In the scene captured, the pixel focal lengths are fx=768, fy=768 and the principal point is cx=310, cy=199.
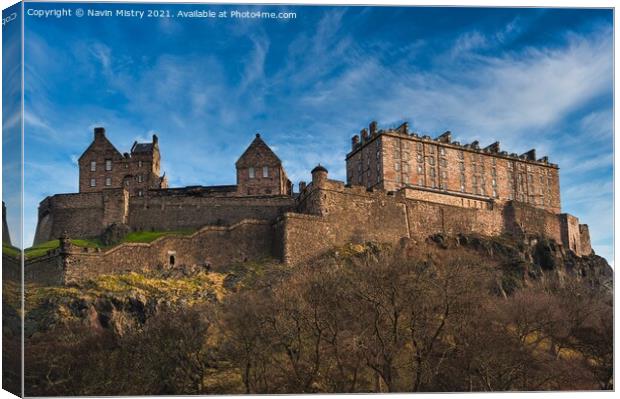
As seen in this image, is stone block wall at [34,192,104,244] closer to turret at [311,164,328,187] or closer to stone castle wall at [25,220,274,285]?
stone castle wall at [25,220,274,285]

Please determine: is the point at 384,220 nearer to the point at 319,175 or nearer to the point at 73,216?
the point at 319,175

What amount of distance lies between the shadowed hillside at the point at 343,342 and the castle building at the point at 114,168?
22.7 meters

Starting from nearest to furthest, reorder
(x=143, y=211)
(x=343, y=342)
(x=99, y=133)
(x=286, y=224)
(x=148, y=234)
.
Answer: (x=343, y=342)
(x=286, y=224)
(x=148, y=234)
(x=143, y=211)
(x=99, y=133)

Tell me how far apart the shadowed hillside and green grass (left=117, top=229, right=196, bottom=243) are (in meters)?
11.6

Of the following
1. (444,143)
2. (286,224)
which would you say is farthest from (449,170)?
(286,224)

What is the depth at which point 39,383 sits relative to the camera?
83.2ft

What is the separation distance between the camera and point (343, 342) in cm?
3023

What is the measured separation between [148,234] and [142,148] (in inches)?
510

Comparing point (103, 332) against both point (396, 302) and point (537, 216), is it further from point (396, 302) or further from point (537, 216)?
point (537, 216)

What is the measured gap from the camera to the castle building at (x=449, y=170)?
198ft

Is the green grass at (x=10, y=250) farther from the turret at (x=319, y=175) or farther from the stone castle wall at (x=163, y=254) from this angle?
the turret at (x=319, y=175)

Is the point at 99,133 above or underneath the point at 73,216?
above

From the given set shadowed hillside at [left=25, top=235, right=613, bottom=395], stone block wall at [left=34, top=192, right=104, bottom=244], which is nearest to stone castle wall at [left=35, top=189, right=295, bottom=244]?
stone block wall at [left=34, top=192, right=104, bottom=244]

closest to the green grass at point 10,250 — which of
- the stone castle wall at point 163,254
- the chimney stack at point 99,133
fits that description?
the stone castle wall at point 163,254
